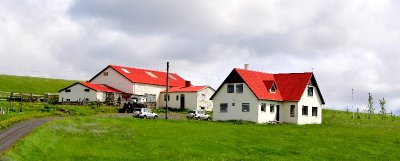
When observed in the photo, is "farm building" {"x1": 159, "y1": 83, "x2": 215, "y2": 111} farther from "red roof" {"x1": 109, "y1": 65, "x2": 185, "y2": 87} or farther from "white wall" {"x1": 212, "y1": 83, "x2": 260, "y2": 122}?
"white wall" {"x1": 212, "y1": 83, "x2": 260, "y2": 122}

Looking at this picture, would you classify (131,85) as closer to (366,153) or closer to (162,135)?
(162,135)

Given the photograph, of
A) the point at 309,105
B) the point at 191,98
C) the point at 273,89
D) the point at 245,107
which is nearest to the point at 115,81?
the point at 191,98

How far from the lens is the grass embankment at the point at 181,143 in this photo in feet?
109

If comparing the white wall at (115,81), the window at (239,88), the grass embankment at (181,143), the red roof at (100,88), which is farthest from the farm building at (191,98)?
the grass embankment at (181,143)

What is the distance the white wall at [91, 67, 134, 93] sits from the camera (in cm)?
9209

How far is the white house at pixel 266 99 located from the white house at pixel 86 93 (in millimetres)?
23140

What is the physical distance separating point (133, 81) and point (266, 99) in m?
30.3

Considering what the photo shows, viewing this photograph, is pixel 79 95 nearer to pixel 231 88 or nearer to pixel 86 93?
pixel 86 93

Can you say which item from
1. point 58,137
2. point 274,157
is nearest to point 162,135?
point 58,137

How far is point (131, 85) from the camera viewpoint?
91.7 metres

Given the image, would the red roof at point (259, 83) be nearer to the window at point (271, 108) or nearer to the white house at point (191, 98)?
the window at point (271, 108)

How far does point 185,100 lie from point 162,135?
47.5 meters

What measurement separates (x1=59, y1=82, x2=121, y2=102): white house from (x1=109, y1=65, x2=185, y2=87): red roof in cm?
493

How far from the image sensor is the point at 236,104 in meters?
69.8
